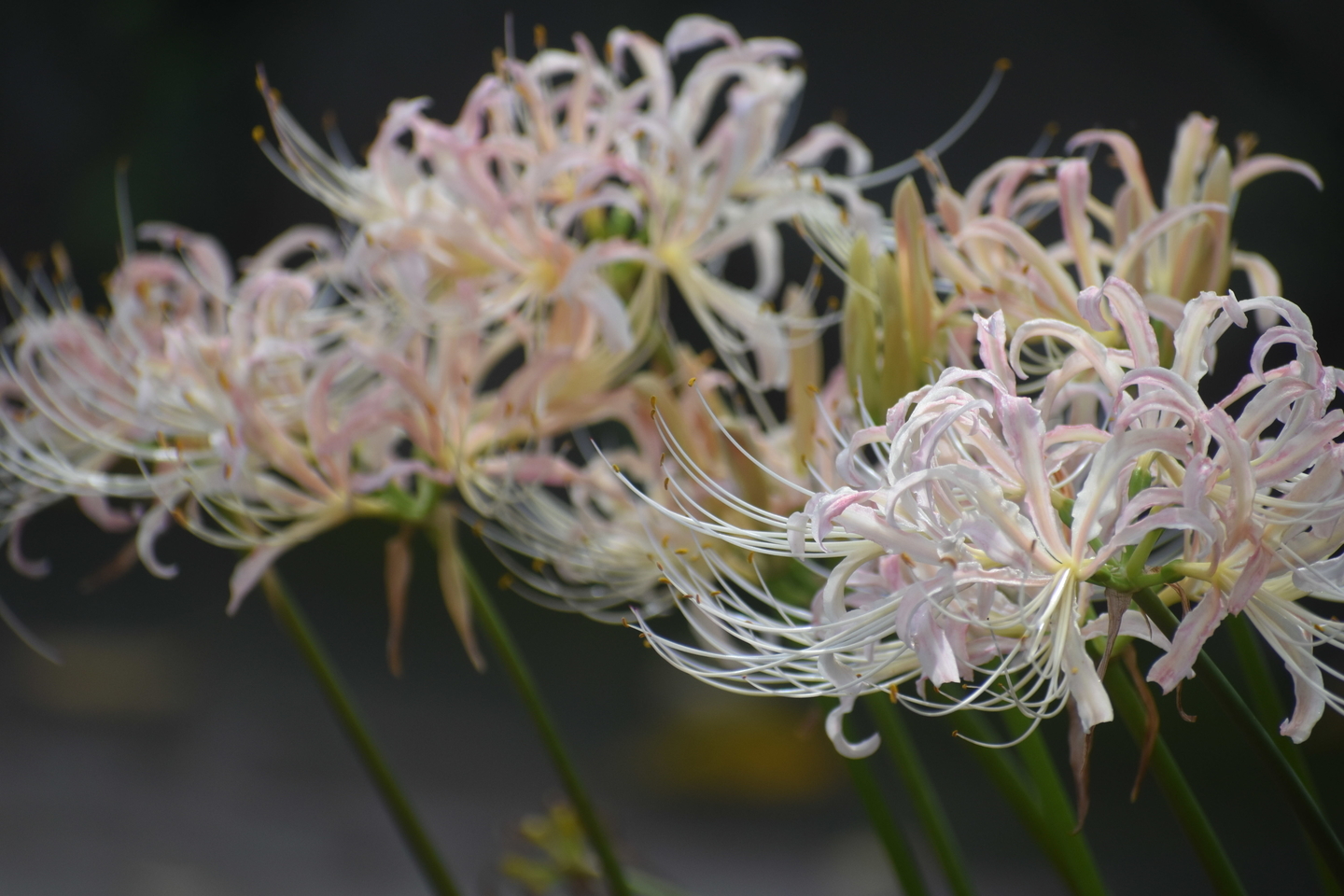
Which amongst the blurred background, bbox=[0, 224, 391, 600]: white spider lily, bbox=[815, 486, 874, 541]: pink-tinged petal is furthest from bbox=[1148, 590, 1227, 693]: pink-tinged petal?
the blurred background

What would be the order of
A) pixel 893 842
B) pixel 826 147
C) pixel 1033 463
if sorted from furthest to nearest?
pixel 826 147 < pixel 893 842 < pixel 1033 463

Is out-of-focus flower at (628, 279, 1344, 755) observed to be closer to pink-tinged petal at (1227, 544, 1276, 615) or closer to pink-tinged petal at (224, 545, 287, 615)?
pink-tinged petal at (1227, 544, 1276, 615)

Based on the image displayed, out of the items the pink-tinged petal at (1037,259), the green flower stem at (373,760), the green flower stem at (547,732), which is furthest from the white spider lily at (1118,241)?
the green flower stem at (373,760)

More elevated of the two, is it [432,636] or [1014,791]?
[432,636]

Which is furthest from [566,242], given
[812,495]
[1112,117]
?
[1112,117]

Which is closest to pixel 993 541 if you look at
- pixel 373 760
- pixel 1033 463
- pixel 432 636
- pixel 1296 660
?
pixel 1033 463

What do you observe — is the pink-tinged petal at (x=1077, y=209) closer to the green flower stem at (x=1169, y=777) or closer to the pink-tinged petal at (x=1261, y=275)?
the pink-tinged petal at (x=1261, y=275)

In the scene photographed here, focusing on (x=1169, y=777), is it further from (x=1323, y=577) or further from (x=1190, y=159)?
(x=1190, y=159)

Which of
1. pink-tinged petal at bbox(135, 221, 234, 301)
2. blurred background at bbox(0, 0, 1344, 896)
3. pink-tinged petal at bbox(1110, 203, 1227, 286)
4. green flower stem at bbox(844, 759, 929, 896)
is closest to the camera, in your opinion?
pink-tinged petal at bbox(1110, 203, 1227, 286)
